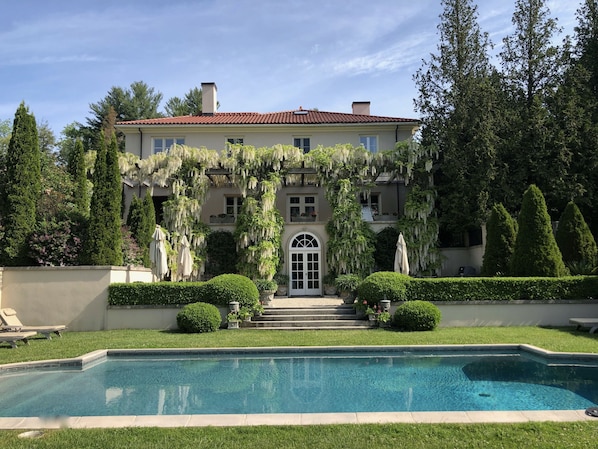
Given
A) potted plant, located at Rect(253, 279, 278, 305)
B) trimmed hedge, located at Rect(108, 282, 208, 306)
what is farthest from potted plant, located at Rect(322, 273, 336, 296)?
trimmed hedge, located at Rect(108, 282, 208, 306)

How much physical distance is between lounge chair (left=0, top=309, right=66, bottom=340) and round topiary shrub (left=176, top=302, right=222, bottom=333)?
10.2 ft

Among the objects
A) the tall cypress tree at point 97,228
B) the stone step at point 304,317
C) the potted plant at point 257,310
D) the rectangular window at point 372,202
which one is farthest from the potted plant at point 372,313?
the rectangular window at point 372,202

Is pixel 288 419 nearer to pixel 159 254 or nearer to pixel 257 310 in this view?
pixel 257 310

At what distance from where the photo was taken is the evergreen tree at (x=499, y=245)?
15.1 meters

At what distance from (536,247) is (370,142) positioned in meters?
11.3

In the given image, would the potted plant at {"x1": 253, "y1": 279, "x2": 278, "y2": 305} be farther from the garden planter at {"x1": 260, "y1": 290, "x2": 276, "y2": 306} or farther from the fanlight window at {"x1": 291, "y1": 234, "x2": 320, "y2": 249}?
the fanlight window at {"x1": 291, "y1": 234, "x2": 320, "y2": 249}

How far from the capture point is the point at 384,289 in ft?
42.8

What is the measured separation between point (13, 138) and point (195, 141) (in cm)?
1016

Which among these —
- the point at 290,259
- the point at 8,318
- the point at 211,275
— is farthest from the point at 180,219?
the point at 8,318

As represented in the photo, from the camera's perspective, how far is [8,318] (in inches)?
457

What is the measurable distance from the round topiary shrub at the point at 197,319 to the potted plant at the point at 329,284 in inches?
294

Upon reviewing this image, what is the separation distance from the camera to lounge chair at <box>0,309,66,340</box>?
11.2 metres

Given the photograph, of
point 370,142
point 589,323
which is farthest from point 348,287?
point 370,142

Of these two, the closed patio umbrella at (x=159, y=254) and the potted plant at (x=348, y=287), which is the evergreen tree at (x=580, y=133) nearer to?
the potted plant at (x=348, y=287)
